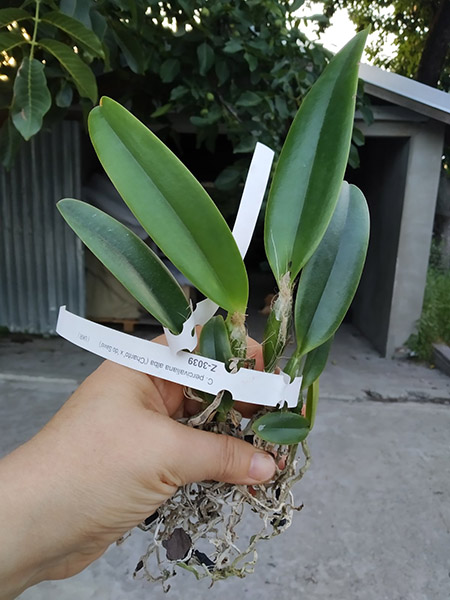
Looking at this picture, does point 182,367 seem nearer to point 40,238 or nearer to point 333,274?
point 333,274

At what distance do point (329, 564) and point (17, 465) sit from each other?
1116 mm

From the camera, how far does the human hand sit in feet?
1.90

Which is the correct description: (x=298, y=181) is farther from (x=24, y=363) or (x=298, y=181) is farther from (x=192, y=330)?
(x=24, y=363)

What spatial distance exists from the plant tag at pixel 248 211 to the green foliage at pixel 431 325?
280 cm

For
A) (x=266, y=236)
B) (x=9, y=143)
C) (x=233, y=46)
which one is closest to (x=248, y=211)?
(x=266, y=236)

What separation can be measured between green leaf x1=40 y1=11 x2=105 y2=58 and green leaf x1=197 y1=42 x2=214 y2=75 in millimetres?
920

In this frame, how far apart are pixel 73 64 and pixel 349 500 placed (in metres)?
1.63

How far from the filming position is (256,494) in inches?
26.4

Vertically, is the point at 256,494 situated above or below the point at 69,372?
above

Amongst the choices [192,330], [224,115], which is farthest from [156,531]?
[224,115]

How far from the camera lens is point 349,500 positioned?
1654mm

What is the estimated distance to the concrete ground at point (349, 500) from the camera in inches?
Answer: 51.2

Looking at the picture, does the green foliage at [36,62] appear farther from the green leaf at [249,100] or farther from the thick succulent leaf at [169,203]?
the green leaf at [249,100]

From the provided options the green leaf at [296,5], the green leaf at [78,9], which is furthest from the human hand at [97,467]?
the green leaf at [296,5]
